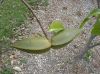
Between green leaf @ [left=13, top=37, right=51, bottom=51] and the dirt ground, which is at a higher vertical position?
green leaf @ [left=13, top=37, right=51, bottom=51]

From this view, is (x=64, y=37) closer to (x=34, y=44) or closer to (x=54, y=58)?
(x=34, y=44)

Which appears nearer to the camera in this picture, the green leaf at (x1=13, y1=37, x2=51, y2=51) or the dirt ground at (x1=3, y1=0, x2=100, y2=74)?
the green leaf at (x1=13, y1=37, x2=51, y2=51)

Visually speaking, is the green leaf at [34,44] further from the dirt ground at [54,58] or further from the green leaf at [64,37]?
the dirt ground at [54,58]

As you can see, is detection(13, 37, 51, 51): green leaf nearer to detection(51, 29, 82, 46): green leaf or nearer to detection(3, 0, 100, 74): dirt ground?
detection(51, 29, 82, 46): green leaf

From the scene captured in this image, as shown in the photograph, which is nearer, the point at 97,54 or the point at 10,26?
the point at 97,54

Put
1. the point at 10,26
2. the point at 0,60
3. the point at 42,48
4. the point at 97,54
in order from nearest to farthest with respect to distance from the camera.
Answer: the point at 42,48 < the point at 0,60 < the point at 97,54 < the point at 10,26

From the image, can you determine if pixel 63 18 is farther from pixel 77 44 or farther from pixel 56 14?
pixel 77 44

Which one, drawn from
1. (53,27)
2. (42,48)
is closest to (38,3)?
(53,27)

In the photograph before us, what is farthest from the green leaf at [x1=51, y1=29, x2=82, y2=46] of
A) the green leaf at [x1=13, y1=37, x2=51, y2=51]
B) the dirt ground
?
the dirt ground
